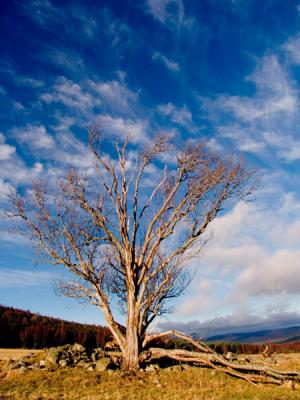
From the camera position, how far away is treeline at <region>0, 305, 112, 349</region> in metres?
57.4

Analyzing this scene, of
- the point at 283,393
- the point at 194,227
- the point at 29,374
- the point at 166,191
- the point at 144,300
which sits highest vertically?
the point at 166,191

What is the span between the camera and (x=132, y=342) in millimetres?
17484

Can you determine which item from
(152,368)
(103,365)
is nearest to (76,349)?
(103,365)

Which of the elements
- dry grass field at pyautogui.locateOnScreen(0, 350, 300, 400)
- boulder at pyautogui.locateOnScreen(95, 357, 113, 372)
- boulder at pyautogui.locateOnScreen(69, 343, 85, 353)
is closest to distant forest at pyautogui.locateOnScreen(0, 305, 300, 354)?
boulder at pyautogui.locateOnScreen(69, 343, 85, 353)

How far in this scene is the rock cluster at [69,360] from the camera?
55.3 feet

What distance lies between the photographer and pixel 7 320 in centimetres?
6200

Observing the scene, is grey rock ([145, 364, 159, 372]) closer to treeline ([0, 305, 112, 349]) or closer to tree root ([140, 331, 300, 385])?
tree root ([140, 331, 300, 385])

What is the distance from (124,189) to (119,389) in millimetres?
Answer: 10657

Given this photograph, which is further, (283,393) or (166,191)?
(166,191)

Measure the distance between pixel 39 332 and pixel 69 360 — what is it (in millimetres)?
49343

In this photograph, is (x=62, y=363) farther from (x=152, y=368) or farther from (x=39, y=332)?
(x=39, y=332)

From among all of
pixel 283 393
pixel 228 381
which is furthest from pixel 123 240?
pixel 283 393

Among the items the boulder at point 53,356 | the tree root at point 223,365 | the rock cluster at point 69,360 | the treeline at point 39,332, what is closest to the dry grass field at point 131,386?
the tree root at point 223,365

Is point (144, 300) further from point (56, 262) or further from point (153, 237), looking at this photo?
point (56, 262)
